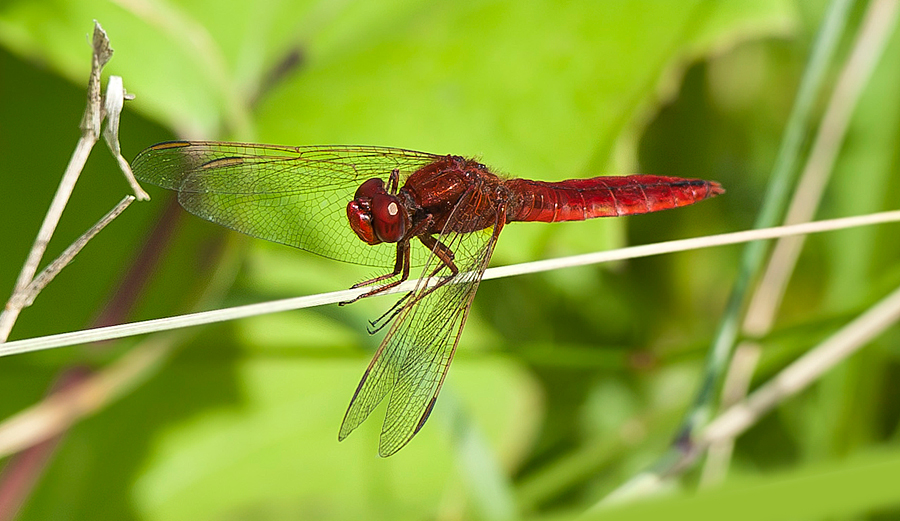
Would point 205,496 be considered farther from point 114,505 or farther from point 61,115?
point 61,115

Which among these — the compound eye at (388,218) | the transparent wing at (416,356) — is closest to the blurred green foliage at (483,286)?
the compound eye at (388,218)

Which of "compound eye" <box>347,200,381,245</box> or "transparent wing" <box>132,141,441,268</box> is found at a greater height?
"transparent wing" <box>132,141,441,268</box>

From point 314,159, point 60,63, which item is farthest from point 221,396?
point 60,63

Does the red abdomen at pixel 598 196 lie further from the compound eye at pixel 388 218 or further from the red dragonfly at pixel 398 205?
the compound eye at pixel 388 218

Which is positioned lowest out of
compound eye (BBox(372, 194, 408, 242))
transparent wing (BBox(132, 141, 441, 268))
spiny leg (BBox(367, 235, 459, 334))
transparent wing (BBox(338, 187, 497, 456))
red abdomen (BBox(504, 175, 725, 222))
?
transparent wing (BBox(338, 187, 497, 456))

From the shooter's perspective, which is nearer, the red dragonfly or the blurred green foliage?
the red dragonfly

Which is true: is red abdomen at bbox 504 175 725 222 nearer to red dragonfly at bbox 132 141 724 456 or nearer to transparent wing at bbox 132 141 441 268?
red dragonfly at bbox 132 141 724 456

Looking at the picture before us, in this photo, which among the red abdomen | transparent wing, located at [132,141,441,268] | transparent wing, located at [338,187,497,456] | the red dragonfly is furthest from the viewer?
the red abdomen

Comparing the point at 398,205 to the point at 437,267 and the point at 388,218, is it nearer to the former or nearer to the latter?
the point at 388,218

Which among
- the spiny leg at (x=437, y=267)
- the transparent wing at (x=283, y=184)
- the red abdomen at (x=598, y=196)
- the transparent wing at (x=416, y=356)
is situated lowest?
the transparent wing at (x=416, y=356)

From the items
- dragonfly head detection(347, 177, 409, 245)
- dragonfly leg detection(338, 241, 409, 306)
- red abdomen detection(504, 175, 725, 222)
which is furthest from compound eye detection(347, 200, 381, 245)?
red abdomen detection(504, 175, 725, 222)
